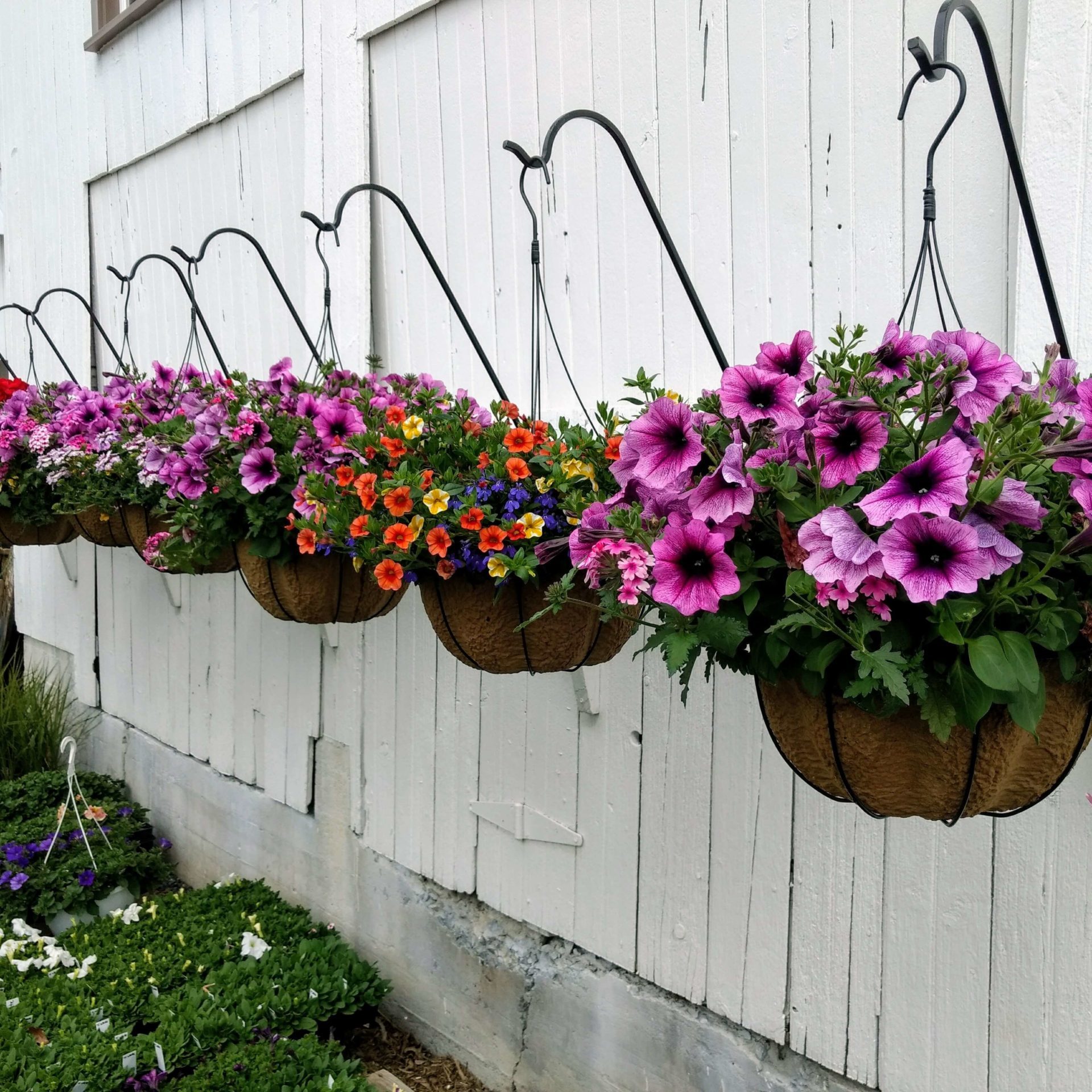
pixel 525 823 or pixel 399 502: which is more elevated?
pixel 399 502

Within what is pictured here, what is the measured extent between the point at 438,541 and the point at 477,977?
62.7 inches

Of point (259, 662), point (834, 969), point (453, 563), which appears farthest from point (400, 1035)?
point (453, 563)

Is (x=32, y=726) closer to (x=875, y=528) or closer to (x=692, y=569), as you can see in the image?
(x=692, y=569)

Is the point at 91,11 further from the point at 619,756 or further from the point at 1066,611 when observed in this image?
the point at 1066,611

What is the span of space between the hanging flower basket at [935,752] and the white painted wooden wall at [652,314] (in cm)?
55

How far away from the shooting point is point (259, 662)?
3.32 metres

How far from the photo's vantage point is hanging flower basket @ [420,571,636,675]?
1.57 metres

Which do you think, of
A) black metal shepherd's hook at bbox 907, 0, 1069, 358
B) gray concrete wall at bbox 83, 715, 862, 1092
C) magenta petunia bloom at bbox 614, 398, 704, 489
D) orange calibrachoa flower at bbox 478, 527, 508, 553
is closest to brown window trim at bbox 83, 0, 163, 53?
gray concrete wall at bbox 83, 715, 862, 1092

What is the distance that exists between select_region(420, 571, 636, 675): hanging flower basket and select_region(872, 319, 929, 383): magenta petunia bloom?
1.94ft

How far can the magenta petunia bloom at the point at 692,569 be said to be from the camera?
99 centimetres

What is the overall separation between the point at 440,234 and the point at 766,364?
1.61 metres

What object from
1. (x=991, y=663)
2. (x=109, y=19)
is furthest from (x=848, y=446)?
(x=109, y=19)

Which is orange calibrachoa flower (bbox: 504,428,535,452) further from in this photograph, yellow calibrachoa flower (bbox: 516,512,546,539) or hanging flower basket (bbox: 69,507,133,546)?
hanging flower basket (bbox: 69,507,133,546)

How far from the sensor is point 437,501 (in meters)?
1.50
